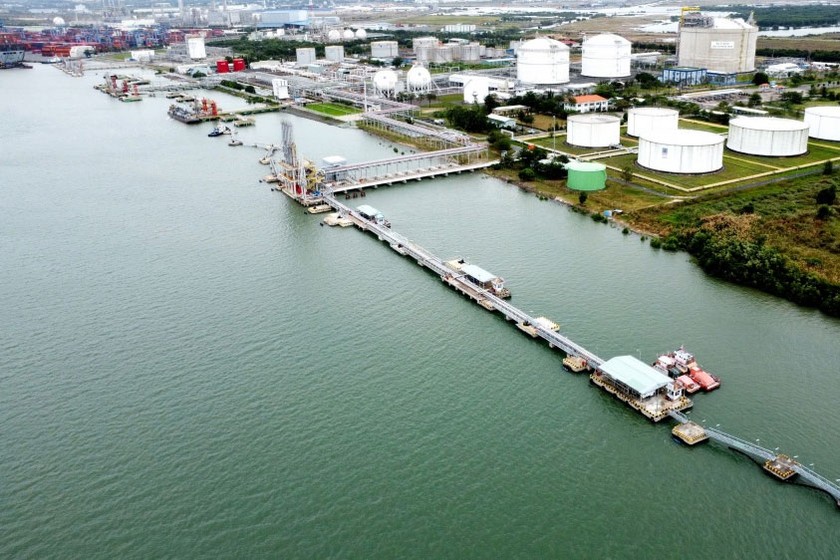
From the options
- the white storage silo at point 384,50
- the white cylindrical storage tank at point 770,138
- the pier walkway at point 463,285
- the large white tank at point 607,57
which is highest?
the white storage silo at point 384,50

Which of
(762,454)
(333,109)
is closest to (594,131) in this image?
(333,109)

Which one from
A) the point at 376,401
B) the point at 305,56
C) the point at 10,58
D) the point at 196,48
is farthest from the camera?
the point at 10,58

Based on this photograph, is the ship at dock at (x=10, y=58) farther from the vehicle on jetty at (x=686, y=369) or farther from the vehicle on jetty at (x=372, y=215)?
the vehicle on jetty at (x=686, y=369)

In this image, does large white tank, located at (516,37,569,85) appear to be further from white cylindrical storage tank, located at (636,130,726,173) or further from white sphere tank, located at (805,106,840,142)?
white cylindrical storage tank, located at (636,130,726,173)

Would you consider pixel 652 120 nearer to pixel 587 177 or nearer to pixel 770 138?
pixel 770 138

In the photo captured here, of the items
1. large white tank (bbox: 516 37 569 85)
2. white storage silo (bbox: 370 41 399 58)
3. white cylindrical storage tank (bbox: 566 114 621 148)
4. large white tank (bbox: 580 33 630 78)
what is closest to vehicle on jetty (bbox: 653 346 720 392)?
white cylindrical storage tank (bbox: 566 114 621 148)

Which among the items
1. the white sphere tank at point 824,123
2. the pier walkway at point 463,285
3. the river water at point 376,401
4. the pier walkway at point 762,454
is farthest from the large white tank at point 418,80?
the pier walkway at point 762,454

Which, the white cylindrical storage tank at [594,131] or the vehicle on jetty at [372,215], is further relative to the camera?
the white cylindrical storage tank at [594,131]

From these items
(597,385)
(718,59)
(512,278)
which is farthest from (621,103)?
(597,385)
